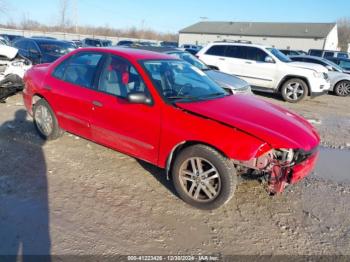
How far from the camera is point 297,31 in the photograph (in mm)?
56469

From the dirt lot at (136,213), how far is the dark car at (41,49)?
7308mm

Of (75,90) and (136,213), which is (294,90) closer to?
(75,90)

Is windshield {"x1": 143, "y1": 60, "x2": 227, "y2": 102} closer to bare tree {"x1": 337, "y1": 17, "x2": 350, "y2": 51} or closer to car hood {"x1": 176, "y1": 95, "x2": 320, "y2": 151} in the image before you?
car hood {"x1": 176, "y1": 95, "x2": 320, "y2": 151}

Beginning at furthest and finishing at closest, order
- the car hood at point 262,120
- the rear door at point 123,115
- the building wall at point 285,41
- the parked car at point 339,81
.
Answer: the building wall at point 285,41 → the parked car at point 339,81 → the rear door at point 123,115 → the car hood at point 262,120

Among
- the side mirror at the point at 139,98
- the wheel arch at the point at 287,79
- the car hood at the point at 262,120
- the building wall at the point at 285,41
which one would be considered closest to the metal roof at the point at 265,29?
the building wall at the point at 285,41

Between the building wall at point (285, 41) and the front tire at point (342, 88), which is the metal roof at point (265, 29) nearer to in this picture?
the building wall at point (285, 41)

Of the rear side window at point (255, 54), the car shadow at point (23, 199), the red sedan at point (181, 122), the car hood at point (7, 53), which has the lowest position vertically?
the car shadow at point (23, 199)

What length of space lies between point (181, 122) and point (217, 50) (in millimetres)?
8759

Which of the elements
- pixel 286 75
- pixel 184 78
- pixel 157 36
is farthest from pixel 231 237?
pixel 157 36

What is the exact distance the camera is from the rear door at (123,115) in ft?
11.8

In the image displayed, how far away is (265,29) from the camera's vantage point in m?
59.6

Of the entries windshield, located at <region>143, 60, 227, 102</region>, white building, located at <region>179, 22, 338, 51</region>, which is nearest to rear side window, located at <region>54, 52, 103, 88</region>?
windshield, located at <region>143, 60, 227, 102</region>

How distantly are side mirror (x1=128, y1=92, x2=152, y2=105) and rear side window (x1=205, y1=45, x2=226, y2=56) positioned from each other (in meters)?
8.47

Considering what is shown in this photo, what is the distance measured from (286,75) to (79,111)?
8004 millimetres
